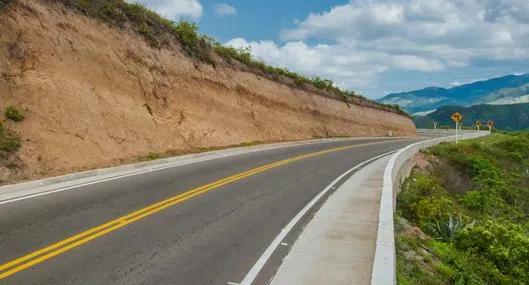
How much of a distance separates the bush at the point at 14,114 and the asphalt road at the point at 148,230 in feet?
16.2

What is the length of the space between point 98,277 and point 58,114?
13.6m

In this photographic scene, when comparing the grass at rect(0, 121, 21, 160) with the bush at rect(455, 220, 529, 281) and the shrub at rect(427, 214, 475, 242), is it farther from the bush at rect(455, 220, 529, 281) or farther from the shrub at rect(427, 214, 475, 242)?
the bush at rect(455, 220, 529, 281)

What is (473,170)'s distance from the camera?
3291 cm

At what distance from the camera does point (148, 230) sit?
29.8 ft

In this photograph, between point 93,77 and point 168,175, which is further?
point 93,77

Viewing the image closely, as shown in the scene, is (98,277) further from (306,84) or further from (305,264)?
(306,84)

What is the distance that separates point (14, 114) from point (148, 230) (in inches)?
406

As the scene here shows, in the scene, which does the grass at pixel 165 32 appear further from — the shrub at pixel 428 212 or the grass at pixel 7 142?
the shrub at pixel 428 212

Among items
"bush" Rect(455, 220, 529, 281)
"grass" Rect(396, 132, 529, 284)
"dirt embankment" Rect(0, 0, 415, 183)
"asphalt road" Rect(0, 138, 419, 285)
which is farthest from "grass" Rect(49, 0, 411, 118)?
"bush" Rect(455, 220, 529, 281)

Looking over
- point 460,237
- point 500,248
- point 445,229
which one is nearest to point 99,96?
point 445,229

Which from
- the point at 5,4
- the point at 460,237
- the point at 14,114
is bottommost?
the point at 460,237

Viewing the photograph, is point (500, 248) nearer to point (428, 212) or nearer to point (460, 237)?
point (460, 237)

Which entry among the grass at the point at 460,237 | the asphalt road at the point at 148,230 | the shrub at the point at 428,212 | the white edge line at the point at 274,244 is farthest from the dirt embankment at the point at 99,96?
the grass at the point at 460,237

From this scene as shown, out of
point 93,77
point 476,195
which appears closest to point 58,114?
point 93,77
